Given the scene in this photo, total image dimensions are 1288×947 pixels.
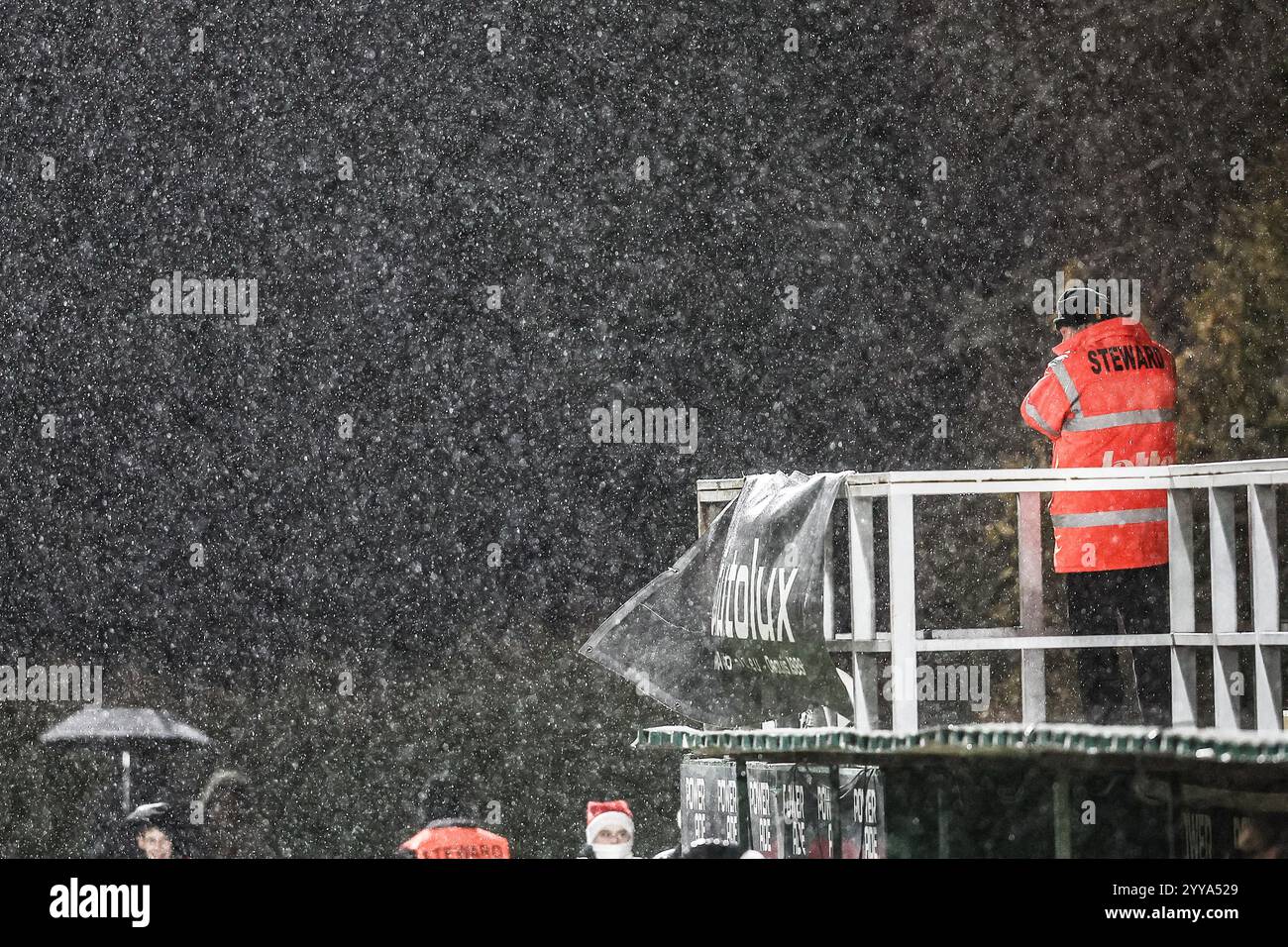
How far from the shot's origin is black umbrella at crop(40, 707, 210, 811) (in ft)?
43.9

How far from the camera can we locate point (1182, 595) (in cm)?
659

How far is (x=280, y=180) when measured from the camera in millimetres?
14516

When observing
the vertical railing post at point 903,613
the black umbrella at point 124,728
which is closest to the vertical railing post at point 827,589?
the vertical railing post at point 903,613

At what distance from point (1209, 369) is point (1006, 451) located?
5.59 ft

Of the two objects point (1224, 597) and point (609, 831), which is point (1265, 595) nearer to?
point (1224, 597)

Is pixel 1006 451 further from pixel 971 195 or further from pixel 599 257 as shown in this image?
pixel 599 257

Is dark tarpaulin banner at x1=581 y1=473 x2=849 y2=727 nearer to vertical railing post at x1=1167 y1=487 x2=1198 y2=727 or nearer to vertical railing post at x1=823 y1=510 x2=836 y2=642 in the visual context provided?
vertical railing post at x1=823 y1=510 x2=836 y2=642

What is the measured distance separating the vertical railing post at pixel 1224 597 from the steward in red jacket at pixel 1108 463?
2.34ft

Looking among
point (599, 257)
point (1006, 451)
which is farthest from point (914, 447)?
point (599, 257)

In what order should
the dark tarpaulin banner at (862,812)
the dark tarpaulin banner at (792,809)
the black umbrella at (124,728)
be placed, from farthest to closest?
the black umbrella at (124,728)
the dark tarpaulin banner at (792,809)
the dark tarpaulin banner at (862,812)

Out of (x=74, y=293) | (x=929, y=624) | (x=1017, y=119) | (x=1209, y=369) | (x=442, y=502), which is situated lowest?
(x=929, y=624)

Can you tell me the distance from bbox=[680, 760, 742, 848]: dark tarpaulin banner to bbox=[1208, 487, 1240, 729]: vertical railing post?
1978 mm

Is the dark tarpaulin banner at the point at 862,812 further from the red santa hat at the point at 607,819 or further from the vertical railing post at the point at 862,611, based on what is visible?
the red santa hat at the point at 607,819

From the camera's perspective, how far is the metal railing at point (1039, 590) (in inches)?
236
